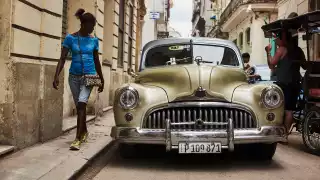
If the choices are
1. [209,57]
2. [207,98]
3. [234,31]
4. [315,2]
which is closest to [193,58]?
[209,57]

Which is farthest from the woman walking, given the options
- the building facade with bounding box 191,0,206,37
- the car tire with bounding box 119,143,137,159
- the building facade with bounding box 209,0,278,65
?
the building facade with bounding box 191,0,206,37

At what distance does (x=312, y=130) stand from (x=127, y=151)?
2.90 m

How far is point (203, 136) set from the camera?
527cm

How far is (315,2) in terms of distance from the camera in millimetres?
15297

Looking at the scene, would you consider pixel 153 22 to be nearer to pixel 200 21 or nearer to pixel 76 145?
pixel 200 21

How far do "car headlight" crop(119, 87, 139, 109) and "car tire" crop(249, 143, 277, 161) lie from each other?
6.15 ft

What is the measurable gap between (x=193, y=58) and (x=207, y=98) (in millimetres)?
1506

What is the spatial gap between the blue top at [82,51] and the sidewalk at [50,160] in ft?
3.73

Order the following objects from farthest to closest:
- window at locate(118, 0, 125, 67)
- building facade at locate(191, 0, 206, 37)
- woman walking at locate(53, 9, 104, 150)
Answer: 1. building facade at locate(191, 0, 206, 37)
2. window at locate(118, 0, 125, 67)
3. woman walking at locate(53, 9, 104, 150)

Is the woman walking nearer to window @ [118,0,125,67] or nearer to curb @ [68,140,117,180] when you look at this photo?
curb @ [68,140,117,180]

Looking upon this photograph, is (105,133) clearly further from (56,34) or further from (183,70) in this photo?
(183,70)

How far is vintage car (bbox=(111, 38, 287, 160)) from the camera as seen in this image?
208 inches

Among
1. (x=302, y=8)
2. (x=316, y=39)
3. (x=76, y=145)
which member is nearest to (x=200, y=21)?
(x=302, y=8)

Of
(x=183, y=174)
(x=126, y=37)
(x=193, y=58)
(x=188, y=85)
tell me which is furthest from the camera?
(x=126, y=37)
